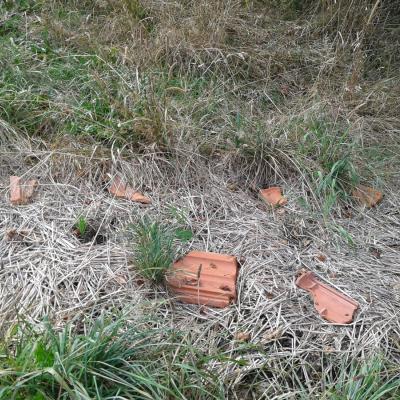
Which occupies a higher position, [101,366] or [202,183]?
[101,366]

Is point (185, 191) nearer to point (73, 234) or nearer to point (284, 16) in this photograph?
point (73, 234)

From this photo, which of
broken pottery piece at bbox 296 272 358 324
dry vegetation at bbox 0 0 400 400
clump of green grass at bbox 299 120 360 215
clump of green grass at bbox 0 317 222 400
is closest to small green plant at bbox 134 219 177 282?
dry vegetation at bbox 0 0 400 400

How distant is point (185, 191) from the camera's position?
2.58 metres

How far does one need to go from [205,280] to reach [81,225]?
1.92 feet

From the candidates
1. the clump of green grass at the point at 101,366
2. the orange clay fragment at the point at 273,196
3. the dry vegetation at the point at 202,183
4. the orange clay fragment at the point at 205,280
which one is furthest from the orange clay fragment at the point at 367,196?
the clump of green grass at the point at 101,366

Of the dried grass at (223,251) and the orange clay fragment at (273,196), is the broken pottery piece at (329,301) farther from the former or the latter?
the orange clay fragment at (273,196)

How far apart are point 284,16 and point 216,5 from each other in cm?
67

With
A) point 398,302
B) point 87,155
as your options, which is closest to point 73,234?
point 87,155

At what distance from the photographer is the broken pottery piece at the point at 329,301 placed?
203 centimetres

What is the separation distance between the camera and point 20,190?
2.49 m

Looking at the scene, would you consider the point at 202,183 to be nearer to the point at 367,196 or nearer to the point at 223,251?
the point at 223,251

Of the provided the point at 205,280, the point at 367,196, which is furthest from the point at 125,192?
the point at 367,196

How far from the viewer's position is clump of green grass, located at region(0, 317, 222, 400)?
1.58 meters

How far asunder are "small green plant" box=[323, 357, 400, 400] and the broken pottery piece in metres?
0.21
